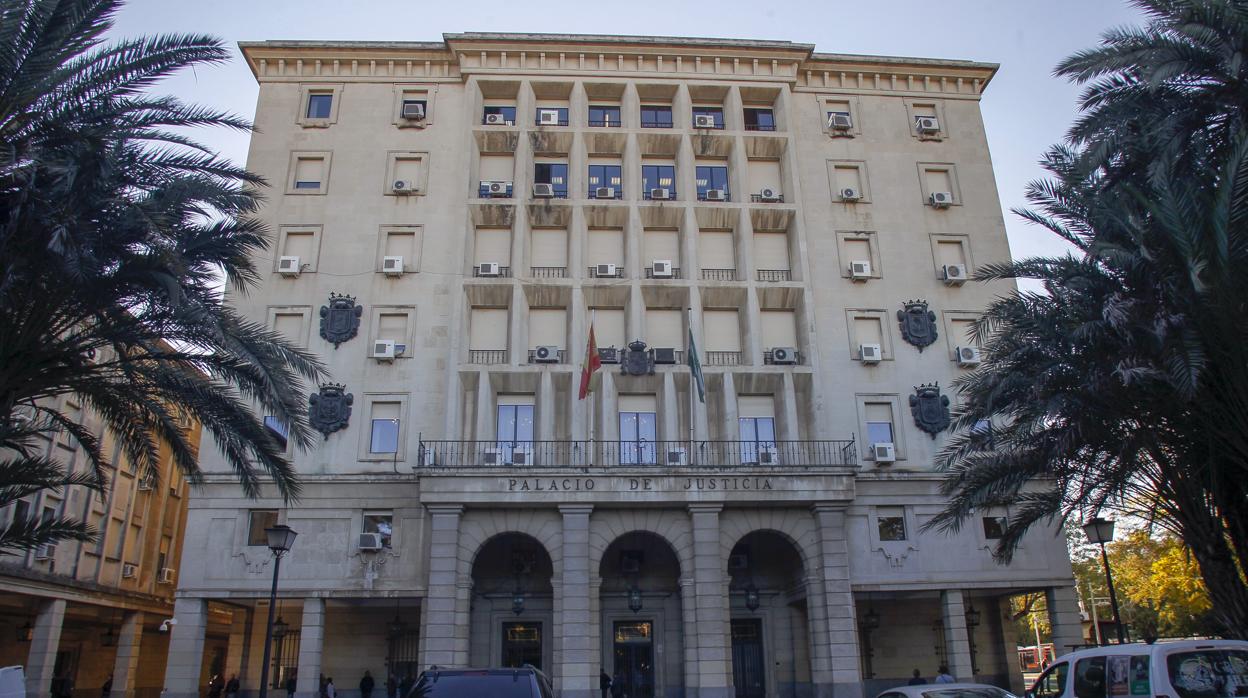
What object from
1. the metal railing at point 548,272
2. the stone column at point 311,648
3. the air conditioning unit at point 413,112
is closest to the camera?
the stone column at point 311,648

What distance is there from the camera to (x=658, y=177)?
30.6 meters

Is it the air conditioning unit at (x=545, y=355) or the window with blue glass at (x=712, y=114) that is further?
the window with blue glass at (x=712, y=114)

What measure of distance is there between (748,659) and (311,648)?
41.8 ft

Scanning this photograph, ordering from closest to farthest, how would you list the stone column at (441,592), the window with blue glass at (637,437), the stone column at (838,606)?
the stone column at (441,592) < the stone column at (838,606) < the window with blue glass at (637,437)

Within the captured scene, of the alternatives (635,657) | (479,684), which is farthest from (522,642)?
(479,684)

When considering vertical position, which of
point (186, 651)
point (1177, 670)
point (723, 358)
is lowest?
point (1177, 670)

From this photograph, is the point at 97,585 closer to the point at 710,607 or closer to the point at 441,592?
the point at 441,592

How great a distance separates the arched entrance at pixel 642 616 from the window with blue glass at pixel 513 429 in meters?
4.08

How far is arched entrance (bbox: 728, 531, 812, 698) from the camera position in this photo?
Result: 85.8 feet

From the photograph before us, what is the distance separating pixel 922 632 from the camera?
27500 mm

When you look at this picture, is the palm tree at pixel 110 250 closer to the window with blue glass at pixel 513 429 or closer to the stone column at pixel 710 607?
the window with blue glass at pixel 513 429

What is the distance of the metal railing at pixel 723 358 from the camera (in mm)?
27922

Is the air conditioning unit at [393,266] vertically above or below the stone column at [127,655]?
above

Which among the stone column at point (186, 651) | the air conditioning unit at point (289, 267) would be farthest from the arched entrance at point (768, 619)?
the air conditioning unit at point (289, 267)
